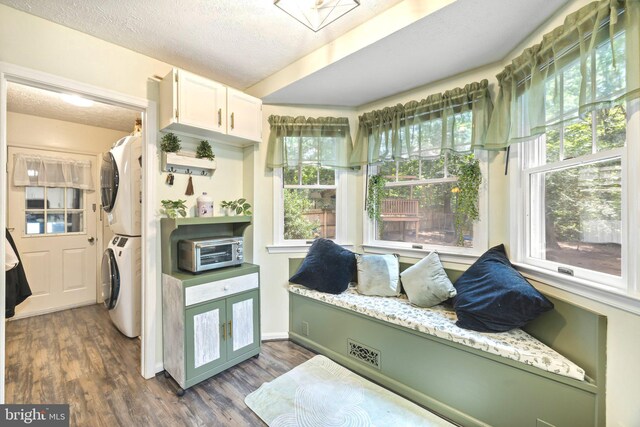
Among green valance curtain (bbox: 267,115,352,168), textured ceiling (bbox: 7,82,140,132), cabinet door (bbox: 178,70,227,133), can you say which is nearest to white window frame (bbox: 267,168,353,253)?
green valance curtain (bbox: 267,115,352,168)

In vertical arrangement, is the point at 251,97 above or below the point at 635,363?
above

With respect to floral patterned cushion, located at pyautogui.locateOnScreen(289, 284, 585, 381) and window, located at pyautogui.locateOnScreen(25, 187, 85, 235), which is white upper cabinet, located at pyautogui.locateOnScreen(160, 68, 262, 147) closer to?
floral patterned cushion, located at pyautogui.locateOnScreen(289, 284, 585, 381)

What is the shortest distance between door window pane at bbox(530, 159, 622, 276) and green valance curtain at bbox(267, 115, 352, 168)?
1.61m

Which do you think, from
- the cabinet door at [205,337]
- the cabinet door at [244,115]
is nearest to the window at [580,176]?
the cabinet door at [244,115]

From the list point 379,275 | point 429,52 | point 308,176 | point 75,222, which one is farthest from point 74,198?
point 429,52

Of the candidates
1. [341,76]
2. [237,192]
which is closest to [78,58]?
[237,192]

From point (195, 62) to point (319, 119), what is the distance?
1.17 m

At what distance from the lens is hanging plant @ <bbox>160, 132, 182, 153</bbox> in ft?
6.90

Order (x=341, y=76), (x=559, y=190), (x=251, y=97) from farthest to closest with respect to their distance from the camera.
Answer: (x=251, y=97) → (x=341, y=76) → (x=559, y=190)

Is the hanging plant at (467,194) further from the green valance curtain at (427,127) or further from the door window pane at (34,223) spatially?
the door window pane at (34,223)

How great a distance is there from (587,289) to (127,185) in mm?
3652

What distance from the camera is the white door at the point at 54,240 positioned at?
125 inches

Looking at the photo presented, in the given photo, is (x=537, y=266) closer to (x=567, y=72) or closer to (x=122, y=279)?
(x=567, y=72)

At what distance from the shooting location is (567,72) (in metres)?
1.41
